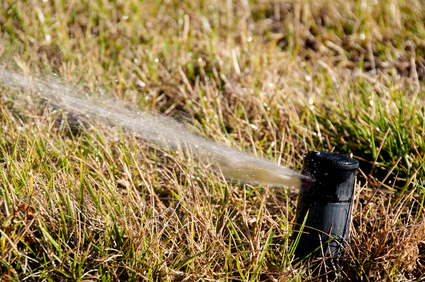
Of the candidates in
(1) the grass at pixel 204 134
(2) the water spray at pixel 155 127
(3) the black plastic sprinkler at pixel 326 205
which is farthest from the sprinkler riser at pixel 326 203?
(2) the water spray at pixel 155 127

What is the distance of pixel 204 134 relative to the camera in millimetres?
2551

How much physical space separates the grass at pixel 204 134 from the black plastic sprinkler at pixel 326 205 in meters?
Result: 0.10

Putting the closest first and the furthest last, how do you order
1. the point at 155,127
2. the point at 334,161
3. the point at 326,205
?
the point at 334,161, the point at 326,205, the point at 155,127

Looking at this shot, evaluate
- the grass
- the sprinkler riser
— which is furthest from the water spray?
the sprinkler riser

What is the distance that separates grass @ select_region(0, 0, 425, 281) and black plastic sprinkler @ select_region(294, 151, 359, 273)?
3.9 inches

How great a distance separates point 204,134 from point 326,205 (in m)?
1.11

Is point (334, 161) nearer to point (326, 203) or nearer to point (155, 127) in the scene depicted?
point (326, 203)

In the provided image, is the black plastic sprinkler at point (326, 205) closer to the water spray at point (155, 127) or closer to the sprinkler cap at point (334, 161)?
the sprinkler cap at point (334, 161)

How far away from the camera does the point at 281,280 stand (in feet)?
5.31

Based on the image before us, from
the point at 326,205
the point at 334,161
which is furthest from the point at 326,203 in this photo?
the point at 334,161

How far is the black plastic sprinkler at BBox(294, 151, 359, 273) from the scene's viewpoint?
155 cm

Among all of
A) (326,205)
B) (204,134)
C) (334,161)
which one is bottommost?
(204,134)

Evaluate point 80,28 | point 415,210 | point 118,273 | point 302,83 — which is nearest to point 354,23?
point 302,83

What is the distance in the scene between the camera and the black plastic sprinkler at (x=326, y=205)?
5.10 ft
